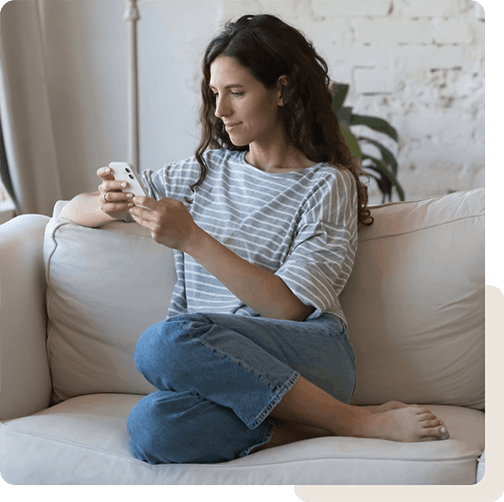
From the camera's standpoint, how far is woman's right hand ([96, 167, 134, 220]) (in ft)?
3.22

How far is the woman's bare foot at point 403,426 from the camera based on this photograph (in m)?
0.82

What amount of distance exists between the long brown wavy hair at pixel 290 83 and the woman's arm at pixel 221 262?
235 mm

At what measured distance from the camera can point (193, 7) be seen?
3.66 feet

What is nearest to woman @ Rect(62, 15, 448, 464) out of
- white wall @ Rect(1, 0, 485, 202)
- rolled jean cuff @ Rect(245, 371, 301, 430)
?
rolled jean cuff @ Rect(245, 371, 301, 430)

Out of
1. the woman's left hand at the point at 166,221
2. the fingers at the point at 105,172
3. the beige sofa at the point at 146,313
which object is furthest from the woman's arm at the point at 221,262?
the beige sofa at the point at 146,313

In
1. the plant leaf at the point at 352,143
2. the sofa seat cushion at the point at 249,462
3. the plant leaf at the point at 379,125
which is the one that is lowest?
the sofa seat cushion at the point at 249,462

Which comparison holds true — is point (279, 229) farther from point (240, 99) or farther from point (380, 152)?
point (380, 152)

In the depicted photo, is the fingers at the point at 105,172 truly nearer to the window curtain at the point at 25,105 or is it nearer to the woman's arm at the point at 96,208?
the woman's arm at the point at 96,208

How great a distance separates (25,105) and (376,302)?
87 cm

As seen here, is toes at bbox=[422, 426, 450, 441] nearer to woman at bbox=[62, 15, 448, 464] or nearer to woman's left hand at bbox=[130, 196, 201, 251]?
woman at bbox=[62, 15, 448, 464]

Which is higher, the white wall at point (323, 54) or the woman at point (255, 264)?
the white wall at point (323, 54)

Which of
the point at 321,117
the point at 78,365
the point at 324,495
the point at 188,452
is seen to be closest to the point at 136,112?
the point at 321,117

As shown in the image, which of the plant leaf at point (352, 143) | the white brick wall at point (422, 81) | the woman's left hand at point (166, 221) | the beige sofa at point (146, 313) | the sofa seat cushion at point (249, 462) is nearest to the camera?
the sofa seat cushion at point (249, 462)

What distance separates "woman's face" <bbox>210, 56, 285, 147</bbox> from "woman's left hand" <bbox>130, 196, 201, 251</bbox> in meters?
0.22
